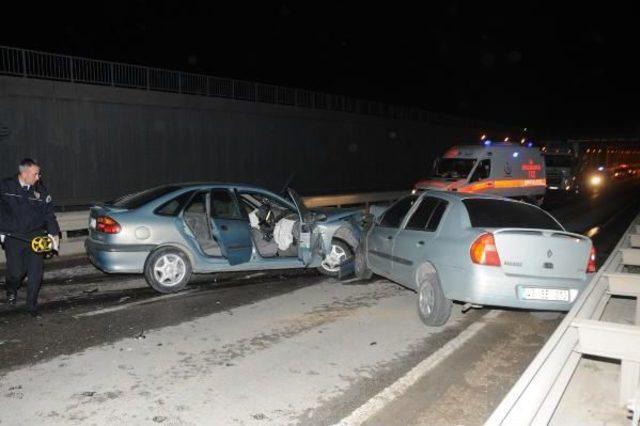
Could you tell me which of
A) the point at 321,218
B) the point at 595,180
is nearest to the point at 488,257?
the point at 321,218

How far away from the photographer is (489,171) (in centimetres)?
1590

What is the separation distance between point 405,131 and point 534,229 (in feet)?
99.1

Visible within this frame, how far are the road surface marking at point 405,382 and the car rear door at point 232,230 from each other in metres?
3.24

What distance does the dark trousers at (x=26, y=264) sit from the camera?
244 inches

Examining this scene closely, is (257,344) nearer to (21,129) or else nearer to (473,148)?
(473,148)

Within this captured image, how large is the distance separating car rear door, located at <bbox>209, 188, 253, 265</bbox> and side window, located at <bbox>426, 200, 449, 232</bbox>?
2670 millimetres

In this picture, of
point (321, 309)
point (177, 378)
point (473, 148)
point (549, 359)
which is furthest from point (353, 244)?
point (473, 148)

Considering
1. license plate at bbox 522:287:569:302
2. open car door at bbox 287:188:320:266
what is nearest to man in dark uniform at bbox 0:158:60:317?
open car door at bbox 287:188:320:266

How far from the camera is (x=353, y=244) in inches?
343

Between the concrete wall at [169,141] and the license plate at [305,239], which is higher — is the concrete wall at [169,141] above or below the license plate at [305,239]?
above

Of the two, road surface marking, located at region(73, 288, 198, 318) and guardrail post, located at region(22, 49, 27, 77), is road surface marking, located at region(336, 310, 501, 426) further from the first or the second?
guardrail post, located at region(22, 49, 27, 77)

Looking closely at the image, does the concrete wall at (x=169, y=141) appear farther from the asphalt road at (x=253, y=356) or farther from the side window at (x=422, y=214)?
the side window at (x=422, y=214)

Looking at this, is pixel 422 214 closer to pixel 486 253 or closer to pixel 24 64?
pixel 486 253

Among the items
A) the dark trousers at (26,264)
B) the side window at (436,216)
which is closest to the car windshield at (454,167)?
the side window at (436,216)
